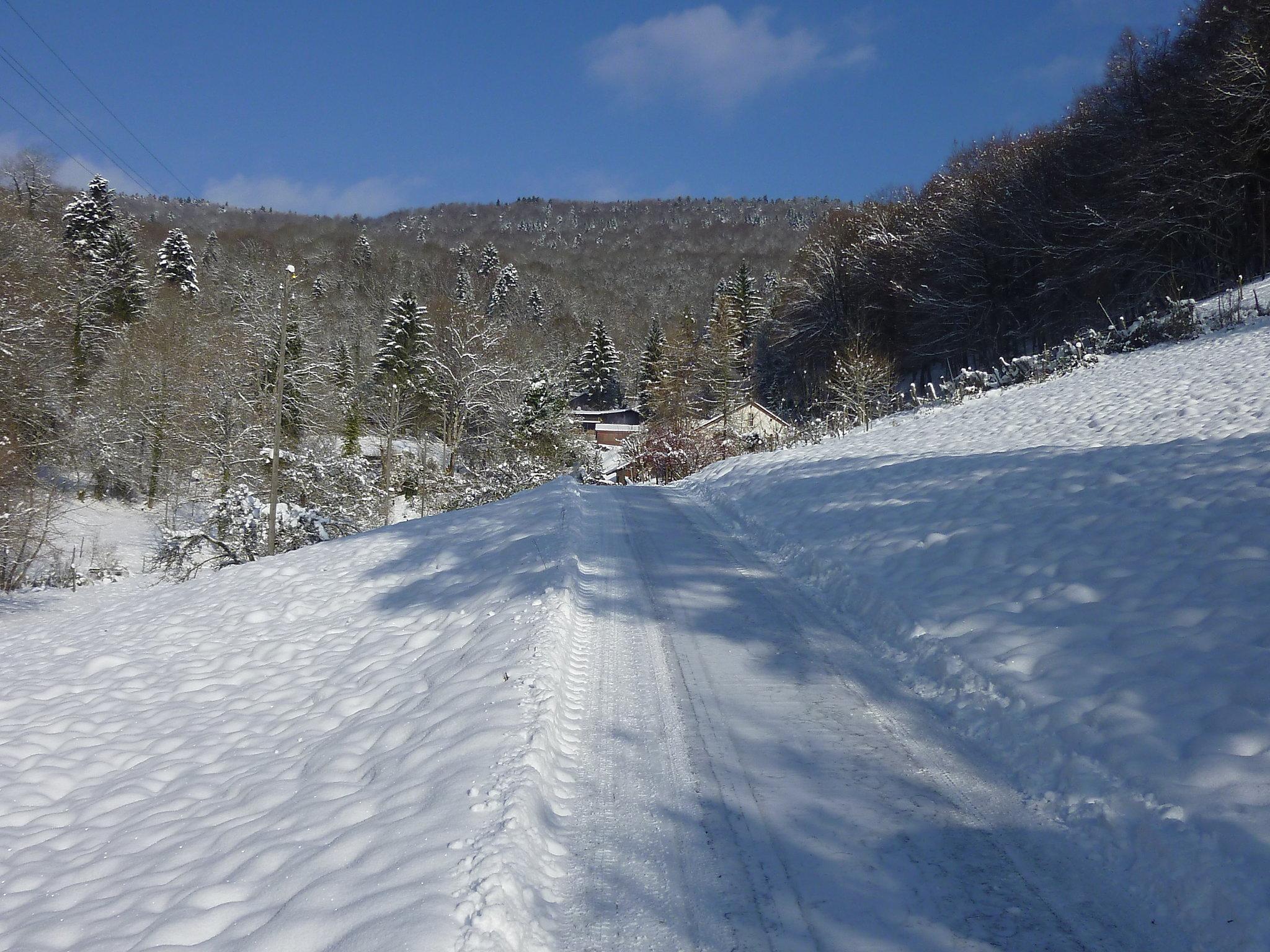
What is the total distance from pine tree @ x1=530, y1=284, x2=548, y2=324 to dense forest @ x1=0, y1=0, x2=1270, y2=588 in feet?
79.8

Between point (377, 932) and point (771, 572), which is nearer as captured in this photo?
point (377, 932)

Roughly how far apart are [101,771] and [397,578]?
4.46 meters

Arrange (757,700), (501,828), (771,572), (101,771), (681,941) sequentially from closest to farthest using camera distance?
(681,941)
(501,828)
(757,700)
(101,771)
(771,572)

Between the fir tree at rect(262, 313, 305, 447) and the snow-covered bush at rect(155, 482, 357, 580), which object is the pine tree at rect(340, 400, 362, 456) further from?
the snow-covered bush at rect(155, 482, 357, 580)

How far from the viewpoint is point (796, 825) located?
11.2ft

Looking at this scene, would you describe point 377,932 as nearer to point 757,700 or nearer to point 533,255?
point 757,700

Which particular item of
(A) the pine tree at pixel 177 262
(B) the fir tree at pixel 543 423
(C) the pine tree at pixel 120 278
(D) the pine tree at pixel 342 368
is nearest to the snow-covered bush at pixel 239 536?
(B) the fir tree at pixel 543 423

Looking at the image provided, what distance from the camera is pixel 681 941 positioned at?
9.03ft

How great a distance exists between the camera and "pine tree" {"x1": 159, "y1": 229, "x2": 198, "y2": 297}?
1950 inches

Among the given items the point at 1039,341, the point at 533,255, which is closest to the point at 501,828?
the point at 1039,341

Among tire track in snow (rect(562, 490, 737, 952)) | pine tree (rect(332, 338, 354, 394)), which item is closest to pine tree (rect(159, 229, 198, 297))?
pine tree (rect(332, 338, 354, 394))

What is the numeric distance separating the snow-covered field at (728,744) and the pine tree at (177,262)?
5045 cm

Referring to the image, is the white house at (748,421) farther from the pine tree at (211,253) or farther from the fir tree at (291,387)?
the pine tree at (211,253)

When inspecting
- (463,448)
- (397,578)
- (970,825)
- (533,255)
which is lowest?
(970,825)
